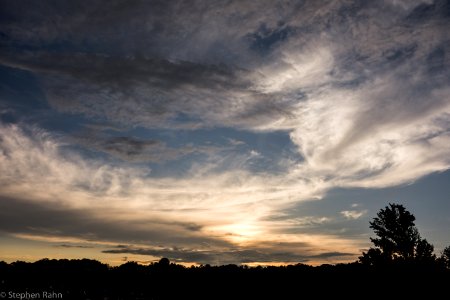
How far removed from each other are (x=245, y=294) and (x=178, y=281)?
13698 millimetres

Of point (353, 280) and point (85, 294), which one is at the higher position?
point (353, 280)

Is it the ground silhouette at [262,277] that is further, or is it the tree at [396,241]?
the tree at [396,241]

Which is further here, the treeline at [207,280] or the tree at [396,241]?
the tree at [396,241]

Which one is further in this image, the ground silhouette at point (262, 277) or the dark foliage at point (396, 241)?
the dark foliage at point (396, 241)

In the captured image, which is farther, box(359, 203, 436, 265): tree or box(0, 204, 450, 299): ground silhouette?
box(359, 203, 436, 265): tree

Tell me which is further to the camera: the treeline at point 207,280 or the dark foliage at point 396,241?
the dark foliage at point 396,241

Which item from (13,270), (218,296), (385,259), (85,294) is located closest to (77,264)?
(13,270)

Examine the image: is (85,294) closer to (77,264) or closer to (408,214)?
(77,264)

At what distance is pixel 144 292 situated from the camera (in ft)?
146

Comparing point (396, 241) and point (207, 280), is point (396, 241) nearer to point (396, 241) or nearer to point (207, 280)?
point (396, 241)

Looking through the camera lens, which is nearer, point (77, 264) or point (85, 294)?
point (85, 294)

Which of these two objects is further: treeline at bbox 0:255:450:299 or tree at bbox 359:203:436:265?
tree at bbox 359:203:436:265

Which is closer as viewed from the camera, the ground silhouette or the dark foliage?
the ground silhouette

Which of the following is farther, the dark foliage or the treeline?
the dark foliage
